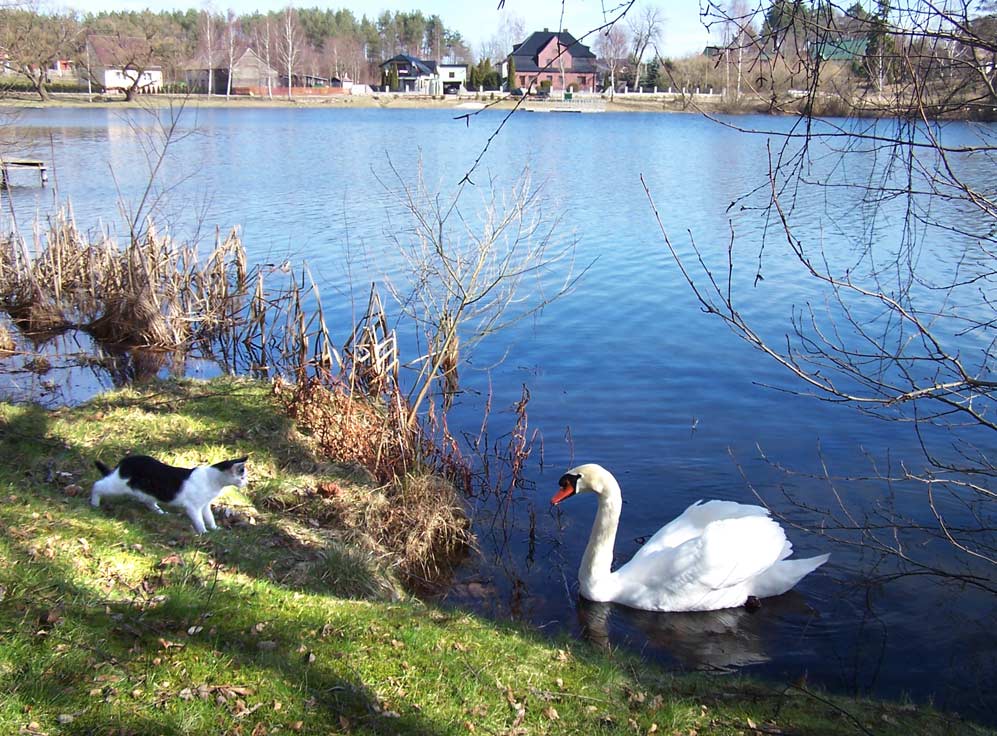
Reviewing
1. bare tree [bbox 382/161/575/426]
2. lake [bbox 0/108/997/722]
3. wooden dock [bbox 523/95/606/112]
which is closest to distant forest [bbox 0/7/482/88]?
wooden dock [bbox 523/95/606/112]

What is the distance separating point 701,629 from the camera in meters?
7.69

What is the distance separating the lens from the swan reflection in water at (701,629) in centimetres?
718

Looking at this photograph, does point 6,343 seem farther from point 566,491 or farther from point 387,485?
point 566,491

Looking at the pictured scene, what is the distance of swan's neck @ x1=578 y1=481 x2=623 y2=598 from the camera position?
7.97m

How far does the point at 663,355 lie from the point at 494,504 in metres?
6.57

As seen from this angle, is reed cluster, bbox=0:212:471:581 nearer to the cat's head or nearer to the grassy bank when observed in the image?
the cat's head

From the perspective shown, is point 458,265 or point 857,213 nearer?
point 458,265

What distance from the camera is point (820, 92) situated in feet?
18.5

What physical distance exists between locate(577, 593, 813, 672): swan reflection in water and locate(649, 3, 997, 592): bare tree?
44.1 inches

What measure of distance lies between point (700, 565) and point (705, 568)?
2.0 inches

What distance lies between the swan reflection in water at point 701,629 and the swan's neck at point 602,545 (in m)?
0.24

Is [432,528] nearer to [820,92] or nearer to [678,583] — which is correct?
[678,583]

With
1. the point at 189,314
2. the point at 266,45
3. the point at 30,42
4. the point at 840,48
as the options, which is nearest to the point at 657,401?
the point at 189,314

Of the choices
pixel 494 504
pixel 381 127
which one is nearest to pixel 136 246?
pixel 494 504
